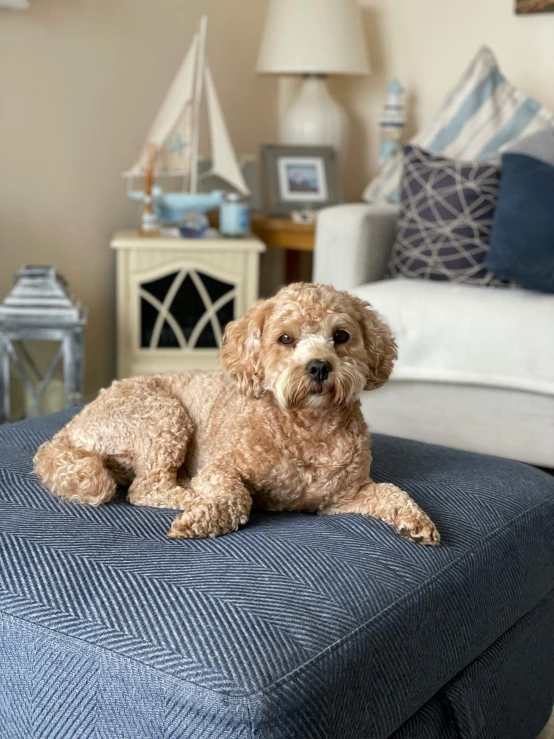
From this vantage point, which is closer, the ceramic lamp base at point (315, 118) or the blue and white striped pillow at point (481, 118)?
the blue and white striped pillow at point (481, 118)

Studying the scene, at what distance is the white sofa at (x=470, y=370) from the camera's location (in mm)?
2383

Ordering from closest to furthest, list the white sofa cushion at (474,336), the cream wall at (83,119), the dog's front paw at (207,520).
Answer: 1. the dog's front paw at (207,520)
2. the white sofa cushion at (474,336)
3. the cream wall at (83,119)

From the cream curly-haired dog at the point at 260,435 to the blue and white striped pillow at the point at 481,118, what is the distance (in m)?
1.93

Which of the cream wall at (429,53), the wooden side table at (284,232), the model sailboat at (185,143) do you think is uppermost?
the cream wall at (429,53)

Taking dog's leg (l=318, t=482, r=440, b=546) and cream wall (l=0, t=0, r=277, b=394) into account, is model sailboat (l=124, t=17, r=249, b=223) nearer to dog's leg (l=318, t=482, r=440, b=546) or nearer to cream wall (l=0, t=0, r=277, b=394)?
cream wall (l=0, t=0, r=277, b=394)

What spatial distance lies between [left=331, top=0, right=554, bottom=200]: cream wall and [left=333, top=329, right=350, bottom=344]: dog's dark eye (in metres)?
2.48

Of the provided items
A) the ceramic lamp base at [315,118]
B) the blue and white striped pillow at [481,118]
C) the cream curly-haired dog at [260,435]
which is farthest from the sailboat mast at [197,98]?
the cream curly-haired dog at [260,435]

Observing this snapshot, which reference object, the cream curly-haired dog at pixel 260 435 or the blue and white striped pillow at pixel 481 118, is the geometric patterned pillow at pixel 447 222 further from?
the cream curly-haired dog at pixel 260 435

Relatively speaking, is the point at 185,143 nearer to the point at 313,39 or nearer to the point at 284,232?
the point at 284,232

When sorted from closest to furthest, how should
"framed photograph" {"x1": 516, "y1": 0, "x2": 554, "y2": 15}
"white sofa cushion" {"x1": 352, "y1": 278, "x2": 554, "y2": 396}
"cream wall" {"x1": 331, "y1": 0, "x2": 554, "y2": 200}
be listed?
"white sofa cushion" {"x1": 352, "y1": 278, "x2": 554, "y2": 396} < "framed photograph" {"x1": 516, "y1": 0, "x2": 554, "y2": 15} < "cream wall" {"x1": 331, "y1": 0, "x2": 554, "y2": 200}

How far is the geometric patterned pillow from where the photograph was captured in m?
2.76

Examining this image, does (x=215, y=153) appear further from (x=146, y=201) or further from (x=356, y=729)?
(x=356, y=729)

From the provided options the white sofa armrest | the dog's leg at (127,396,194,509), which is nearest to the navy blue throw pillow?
the white sofa armrest

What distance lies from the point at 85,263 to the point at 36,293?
0.62 m
